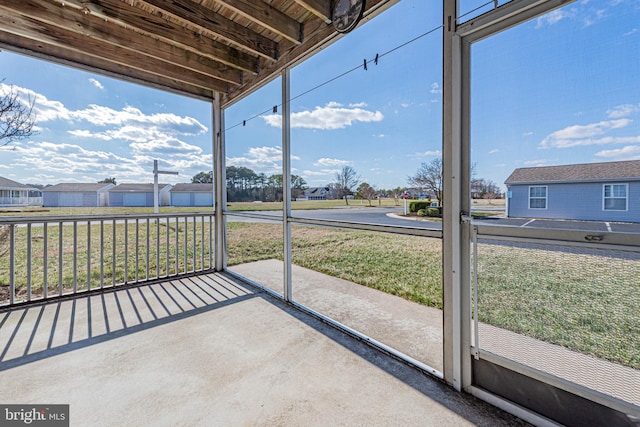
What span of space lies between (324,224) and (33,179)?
3201mm

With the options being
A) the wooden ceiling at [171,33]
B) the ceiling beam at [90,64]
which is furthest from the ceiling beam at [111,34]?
the ceiling beam at [90,64]

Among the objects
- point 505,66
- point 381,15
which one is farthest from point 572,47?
point 381,15

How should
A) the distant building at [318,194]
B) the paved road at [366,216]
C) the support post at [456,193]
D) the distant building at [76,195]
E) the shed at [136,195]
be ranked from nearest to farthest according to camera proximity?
the support post at [456,193] → the paved road at [366,216] → the distant building at [318,194] → the distant building at [76,195] → the shed at [136,195]

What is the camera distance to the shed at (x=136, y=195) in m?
3.39

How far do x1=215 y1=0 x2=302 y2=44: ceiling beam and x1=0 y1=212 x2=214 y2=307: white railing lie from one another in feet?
8.28

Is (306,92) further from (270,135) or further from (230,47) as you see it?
(230,47)

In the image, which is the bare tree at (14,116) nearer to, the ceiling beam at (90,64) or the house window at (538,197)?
the ceiling beam at (90,64)

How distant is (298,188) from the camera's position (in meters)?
2.85

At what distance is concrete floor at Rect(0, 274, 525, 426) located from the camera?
136cm

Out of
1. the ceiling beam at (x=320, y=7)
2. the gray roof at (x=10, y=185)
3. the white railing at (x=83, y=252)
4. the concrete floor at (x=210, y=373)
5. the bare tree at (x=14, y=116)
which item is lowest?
the concrete floor at (x=210, y=373)

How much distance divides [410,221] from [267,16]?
205 cm

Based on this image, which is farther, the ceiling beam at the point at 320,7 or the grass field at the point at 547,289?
the ceiling beam at the point at 320,7

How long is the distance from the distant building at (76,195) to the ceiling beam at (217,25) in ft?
7.41

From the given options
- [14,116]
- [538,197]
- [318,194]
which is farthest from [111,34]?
[538,197]
